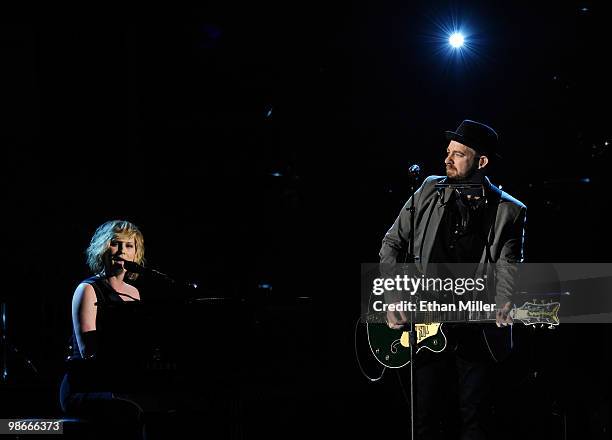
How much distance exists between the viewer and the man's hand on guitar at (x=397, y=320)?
4.34 m

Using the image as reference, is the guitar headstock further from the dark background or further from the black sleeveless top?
the black sleeveless top

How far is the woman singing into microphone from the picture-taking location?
12.2 ft

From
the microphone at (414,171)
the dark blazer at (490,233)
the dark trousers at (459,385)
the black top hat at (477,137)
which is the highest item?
the black top hat at (477,137)

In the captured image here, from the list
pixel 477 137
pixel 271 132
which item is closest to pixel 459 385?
pixel 477 137

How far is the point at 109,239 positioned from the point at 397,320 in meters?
1.99

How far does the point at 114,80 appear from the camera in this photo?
6438 millimetres

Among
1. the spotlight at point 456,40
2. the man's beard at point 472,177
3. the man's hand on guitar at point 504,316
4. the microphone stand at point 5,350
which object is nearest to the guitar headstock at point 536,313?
the man's hand on guitar at point 504,316

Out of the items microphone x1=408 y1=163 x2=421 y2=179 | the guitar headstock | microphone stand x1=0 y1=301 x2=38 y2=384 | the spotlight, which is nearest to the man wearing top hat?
the guitar headstock

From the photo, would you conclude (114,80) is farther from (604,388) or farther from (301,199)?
(604,388)

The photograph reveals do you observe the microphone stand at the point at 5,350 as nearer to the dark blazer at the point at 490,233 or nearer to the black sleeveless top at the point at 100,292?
the black sleeveless top at the point at 100,292

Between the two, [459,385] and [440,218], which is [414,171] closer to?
[440,218]

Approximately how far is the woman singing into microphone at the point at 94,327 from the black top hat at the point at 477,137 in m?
2.25

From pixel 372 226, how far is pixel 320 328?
1.70 m

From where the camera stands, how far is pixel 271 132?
270 inches
